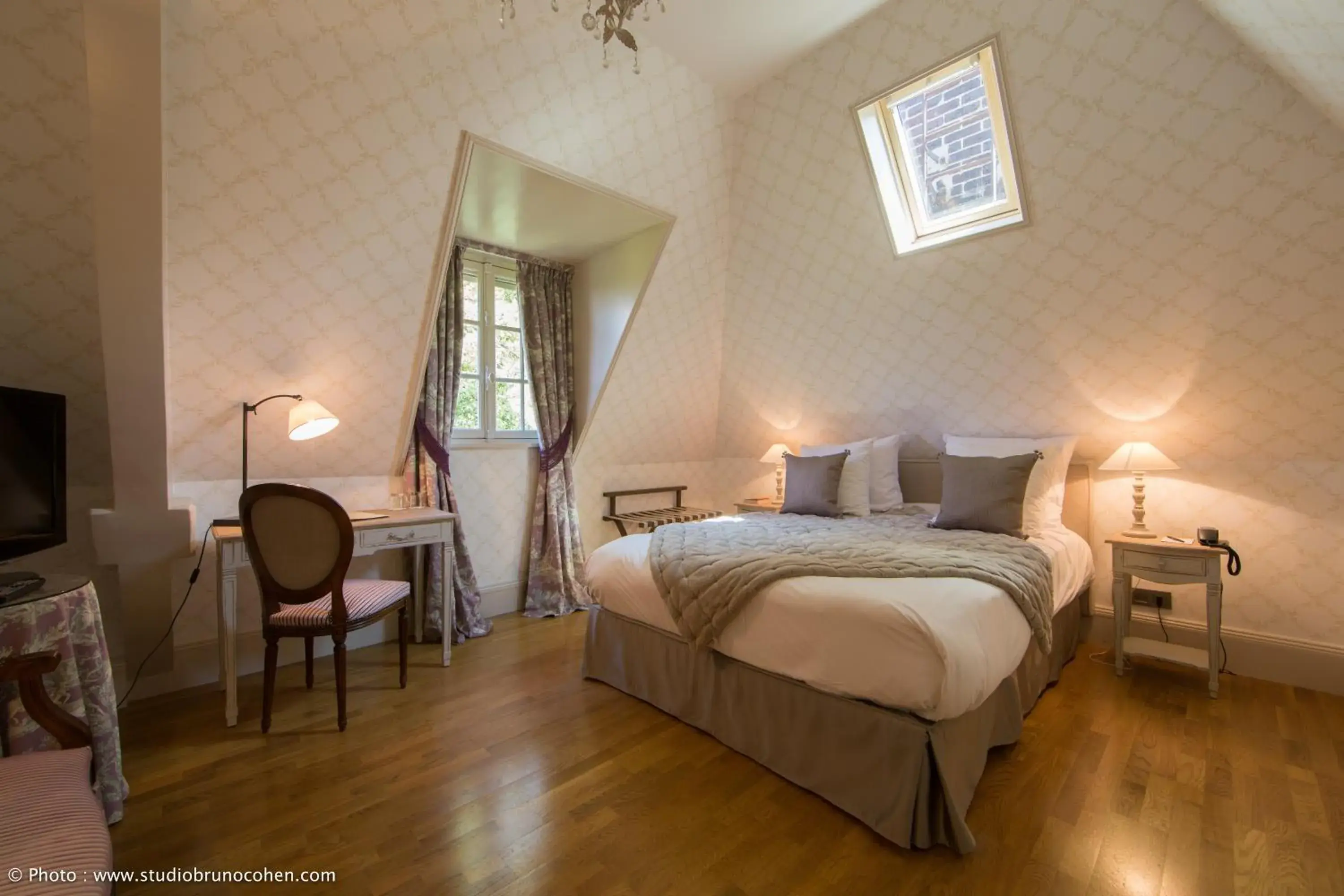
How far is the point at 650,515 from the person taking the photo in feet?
14.5

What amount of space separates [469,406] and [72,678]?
2.31 metres

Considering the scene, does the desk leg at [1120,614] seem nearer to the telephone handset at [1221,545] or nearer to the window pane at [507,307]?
the telephone handset at [1221,545]

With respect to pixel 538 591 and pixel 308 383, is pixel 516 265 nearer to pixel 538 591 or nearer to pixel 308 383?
pixel 308 383

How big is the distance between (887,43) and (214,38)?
101 inches

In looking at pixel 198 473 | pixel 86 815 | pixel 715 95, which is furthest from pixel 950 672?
pixel 198 473

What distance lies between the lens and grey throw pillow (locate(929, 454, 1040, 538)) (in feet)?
9.14

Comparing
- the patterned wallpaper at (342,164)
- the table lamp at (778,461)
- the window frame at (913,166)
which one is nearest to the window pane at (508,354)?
the patterned wallpaper at (342,164)

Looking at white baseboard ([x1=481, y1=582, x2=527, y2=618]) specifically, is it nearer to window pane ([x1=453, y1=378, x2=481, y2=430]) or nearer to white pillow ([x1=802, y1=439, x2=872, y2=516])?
window pane ([x1=453, y1=378, x2=481, y2=430])

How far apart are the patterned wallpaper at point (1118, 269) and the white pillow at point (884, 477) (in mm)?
245

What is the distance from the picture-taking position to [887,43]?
2576mm

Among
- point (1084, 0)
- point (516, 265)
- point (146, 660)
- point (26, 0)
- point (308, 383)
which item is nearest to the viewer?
point (26, 0)

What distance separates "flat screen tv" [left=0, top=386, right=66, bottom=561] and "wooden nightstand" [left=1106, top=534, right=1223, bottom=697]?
4228mm

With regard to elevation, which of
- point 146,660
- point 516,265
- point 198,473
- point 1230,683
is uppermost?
point 516,265

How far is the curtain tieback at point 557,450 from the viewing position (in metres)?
3.85
